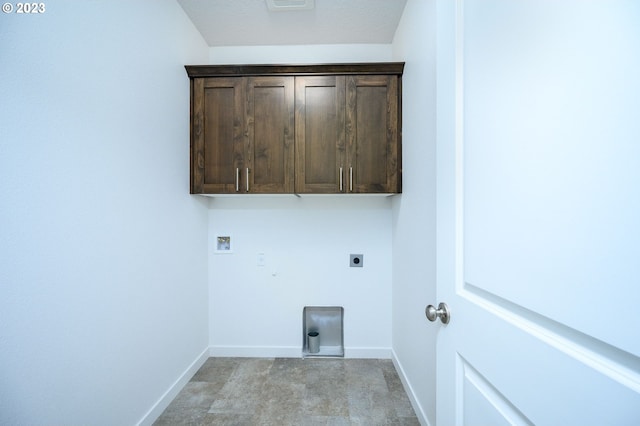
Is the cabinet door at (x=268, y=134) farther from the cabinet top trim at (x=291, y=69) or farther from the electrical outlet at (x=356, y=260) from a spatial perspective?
the electrical outlet at (x=356, y=260)

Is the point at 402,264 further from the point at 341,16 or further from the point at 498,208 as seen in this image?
the point at 341,16

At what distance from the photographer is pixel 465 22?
74 centimetres

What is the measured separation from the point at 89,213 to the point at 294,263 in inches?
57.1

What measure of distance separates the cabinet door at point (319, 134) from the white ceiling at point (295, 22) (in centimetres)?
44

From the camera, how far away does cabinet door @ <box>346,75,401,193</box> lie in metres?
1.91

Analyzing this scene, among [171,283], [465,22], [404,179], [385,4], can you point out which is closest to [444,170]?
[465,22]

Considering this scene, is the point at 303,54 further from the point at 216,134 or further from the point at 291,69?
the point at 216,134

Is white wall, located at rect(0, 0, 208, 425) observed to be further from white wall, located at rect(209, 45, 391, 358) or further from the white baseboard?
white wall, located at rect(209, 45, 391, 358)

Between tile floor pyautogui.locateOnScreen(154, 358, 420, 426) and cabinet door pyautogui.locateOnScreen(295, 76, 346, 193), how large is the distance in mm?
1407

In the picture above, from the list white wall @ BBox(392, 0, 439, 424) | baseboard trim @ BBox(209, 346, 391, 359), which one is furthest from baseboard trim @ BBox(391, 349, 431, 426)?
baseboard trim @ BBox(209, 346, 391, 359)

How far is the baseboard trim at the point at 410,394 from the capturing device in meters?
1.45

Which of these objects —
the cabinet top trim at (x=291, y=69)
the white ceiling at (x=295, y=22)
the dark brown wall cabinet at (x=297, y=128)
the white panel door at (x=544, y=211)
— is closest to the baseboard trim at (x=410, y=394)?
the white panel door at (x=544, y=211)

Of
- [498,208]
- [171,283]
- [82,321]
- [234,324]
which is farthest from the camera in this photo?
[234,324]

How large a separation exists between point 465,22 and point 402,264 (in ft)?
4.94
